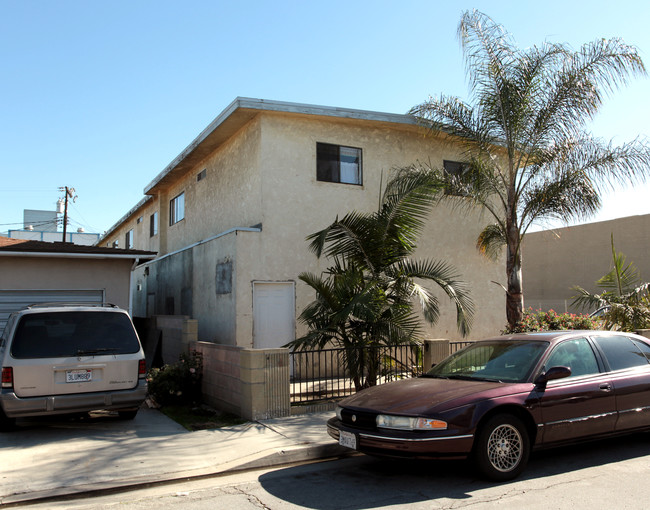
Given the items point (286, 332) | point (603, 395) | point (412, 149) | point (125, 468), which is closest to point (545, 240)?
point (412, 149)

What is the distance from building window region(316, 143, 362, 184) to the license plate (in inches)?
284

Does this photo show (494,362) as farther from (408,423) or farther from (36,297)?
(36,297)

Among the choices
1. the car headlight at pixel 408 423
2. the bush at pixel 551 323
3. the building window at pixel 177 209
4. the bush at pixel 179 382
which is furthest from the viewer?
the building window at pixel 177 209

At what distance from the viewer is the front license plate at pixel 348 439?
5.97 meters

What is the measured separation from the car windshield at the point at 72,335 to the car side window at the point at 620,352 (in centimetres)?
620

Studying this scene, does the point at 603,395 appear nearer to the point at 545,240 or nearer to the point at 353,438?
the point at 353,438

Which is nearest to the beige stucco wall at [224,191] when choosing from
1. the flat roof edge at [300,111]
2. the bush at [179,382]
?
the flat roof edge at [300,111]

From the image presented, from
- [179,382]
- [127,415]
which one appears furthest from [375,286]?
[127,415]

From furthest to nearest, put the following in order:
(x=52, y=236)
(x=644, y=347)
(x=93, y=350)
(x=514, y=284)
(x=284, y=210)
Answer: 1. (x=52, y=236)
2. (x=284, y=210)
3. (x=514, y=284)
4. (x=93, y=350)
5. (x=644, y=347)

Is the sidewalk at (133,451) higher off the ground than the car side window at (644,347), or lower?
lower

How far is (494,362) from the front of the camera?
22.3ft

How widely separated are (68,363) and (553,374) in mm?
6048

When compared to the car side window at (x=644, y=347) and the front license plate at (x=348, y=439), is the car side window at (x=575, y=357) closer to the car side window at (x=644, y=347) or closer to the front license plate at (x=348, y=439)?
the car side window at (x=644, y=347)

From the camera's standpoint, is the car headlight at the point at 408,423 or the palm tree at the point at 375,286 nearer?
the car headlight at the point at 408,423
